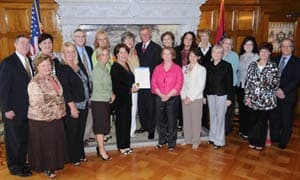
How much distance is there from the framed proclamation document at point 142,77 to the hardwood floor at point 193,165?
868 mm

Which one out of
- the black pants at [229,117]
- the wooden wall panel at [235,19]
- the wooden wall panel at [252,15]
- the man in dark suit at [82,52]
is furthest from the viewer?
the wooden wall panel at [252,15]

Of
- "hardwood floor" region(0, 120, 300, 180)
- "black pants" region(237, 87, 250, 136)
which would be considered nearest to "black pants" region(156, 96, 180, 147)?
"hardwood floor" region(0, 120, 300, 180)

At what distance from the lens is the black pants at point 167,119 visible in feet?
11.6

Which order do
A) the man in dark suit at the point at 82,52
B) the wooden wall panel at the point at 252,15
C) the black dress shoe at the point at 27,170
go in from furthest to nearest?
the wooden wall panel at the point at 252,15, the man in dark suit at the point at 82,52, the black dress shoe at the point at 27,170

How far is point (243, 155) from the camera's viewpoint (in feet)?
11.5

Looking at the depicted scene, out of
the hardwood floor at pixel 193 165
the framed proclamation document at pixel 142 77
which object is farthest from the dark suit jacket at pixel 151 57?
the hardwood floor at pixel 193 165

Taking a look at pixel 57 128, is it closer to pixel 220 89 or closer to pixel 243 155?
pixel 220 89

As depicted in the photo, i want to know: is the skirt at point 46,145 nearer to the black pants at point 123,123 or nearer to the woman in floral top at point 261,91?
the black pants at point 123,123

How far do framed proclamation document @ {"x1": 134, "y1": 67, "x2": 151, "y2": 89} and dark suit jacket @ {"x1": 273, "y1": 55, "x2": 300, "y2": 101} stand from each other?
1.74 m

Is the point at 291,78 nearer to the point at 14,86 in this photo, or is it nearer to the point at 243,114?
the point at 243,114

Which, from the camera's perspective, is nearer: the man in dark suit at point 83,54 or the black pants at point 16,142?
the black pants at point 16,142

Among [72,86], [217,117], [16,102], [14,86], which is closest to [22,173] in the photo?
[16,102]

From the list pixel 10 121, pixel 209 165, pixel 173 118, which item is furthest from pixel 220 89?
pixel 10 121

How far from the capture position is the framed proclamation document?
11.7 feet
